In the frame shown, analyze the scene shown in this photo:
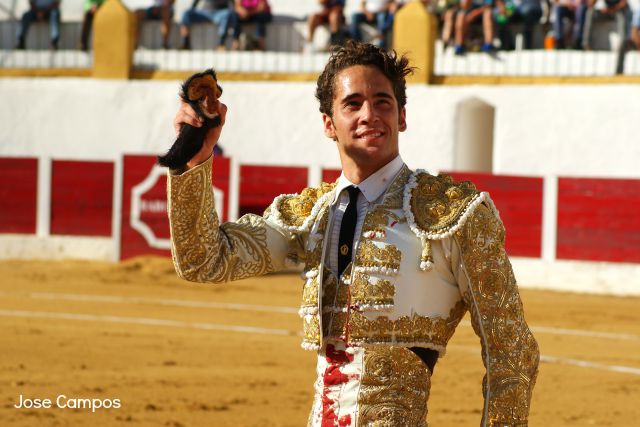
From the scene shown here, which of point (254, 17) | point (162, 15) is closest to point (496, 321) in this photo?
point (254, 17)

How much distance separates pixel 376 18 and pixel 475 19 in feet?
3.98

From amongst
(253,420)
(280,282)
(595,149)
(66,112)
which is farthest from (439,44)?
(253,420)

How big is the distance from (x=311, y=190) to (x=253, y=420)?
3.53 meters

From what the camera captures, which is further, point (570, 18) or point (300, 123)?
point (300, 123)

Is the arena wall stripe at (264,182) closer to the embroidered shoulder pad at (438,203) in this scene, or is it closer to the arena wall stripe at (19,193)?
the arena wall stripe at (19,193)

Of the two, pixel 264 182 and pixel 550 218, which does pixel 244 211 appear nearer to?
pixel 264 182

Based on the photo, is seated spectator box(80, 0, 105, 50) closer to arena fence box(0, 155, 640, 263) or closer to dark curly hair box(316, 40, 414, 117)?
arena fence box(0, 155, 640, 263)

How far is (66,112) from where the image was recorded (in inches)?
609

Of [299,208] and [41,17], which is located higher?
[41,17]

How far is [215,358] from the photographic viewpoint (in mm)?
8008

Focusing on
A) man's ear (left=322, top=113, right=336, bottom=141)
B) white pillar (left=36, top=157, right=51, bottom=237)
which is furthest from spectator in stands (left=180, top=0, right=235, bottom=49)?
man's ear (left=322, top=113, right=336, bottom=141)

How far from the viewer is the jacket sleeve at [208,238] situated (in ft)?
8.30

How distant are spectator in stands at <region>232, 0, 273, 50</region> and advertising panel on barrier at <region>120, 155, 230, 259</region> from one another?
2.02 meters

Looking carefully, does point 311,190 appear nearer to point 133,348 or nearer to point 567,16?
point 133,348
